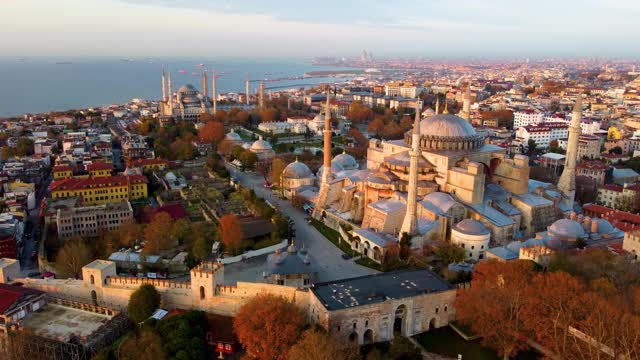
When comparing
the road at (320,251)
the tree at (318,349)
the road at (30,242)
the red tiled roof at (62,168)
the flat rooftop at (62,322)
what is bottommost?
the road at (30,242)

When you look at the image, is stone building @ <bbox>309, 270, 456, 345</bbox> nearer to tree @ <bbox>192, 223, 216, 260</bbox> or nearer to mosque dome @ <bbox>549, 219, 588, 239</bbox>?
tree @ <bbox>192, 223, 216, 260</bbox>

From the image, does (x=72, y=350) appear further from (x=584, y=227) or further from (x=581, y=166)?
(x=581, y=166)

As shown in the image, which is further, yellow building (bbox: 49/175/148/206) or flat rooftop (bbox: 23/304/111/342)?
yellow building (bbox: 49/175/148/206)

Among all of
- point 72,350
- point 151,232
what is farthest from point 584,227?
point 72,350

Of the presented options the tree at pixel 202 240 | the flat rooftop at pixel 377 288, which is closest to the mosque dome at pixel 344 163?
the tree at pixel 202 240

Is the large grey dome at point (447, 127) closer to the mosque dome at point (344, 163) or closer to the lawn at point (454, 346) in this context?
the mosque dome at point (344, 163)

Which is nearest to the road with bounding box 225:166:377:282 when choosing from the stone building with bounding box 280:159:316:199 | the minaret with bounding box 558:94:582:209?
the stone building with bounding box 280:159:316:199
